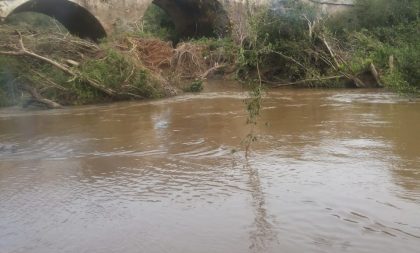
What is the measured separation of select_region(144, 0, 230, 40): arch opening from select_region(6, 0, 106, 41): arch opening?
4251 millimetres

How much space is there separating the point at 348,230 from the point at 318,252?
1.25 feet

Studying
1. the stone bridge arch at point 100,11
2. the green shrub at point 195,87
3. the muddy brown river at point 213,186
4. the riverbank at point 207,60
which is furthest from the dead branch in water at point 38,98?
the stone bridge arch at point 100,11

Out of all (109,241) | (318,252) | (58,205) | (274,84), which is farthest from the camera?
(274,84)

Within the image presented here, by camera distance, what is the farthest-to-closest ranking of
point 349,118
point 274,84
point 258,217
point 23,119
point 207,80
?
1. point 207,80
2. point 274,84
3. point 23,119
4. point 349,118
5. point 258,217

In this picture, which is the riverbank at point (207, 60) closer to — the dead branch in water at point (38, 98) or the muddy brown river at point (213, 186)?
the dead branch in water at point (38, 98)

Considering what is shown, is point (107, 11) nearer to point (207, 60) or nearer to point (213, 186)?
point (207, 60)

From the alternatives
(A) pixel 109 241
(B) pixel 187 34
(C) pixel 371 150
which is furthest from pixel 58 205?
(B) pixel 187 34

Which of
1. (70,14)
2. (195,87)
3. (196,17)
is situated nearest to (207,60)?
(195,87)

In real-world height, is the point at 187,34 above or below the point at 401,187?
above

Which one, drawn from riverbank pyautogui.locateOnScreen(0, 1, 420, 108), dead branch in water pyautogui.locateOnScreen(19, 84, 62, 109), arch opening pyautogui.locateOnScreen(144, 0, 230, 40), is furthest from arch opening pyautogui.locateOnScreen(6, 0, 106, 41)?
dead branch in water pyautogui.locateOnScreen(19, 84, 62, 109)

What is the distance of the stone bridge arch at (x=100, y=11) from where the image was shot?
16.9 m

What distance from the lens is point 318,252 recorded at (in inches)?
112

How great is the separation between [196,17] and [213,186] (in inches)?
797

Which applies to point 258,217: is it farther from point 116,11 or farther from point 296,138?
point 116,11
